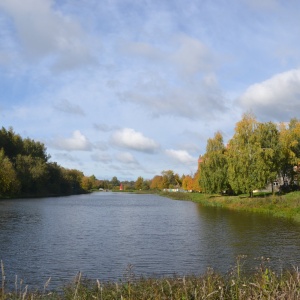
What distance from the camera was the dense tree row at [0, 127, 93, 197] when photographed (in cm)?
8038

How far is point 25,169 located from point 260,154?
203 ft

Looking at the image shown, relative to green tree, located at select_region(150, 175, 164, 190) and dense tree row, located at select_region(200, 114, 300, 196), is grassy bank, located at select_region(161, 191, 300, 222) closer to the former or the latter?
dense tree row, located at select_region(200, 114, 300, 196)

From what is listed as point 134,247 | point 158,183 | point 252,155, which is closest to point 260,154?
point 252,155

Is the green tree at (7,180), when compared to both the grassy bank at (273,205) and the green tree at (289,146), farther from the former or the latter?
the green tree at (289,146)

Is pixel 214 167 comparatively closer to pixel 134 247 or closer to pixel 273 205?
pixel 273 205

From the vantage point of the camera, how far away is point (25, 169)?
307 feet

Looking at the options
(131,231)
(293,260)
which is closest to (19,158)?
(131,231)

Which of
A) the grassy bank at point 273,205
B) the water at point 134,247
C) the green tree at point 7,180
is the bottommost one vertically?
the water at point 134,247

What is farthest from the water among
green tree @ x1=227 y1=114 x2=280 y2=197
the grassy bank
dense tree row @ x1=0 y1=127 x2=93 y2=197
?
dense tree row @ x1=0 y1=127 x2=93 y2=197

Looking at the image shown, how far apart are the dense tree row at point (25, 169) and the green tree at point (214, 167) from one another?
38379 mm

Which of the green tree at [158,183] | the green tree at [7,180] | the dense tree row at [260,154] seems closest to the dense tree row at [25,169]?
the green tree at [7,180]


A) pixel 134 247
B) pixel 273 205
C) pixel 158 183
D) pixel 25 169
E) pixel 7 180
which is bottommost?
pixel 134 247

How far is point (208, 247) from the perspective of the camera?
75.5 ft

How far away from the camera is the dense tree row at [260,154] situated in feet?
162
